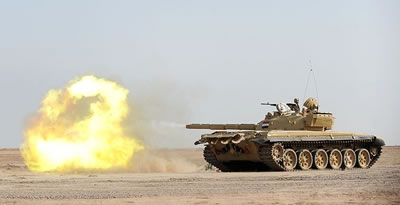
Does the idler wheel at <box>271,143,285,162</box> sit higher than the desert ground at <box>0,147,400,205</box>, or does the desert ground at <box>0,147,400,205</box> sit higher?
the idler wheel at <box>271,143,285,162</box>

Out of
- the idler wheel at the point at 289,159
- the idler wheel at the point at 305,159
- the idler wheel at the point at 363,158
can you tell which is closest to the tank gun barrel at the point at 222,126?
the idler wheel at the point at 305,159

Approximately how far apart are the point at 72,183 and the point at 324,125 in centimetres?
1669

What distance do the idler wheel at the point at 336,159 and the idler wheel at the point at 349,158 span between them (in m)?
0.29

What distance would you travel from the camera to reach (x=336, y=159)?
38375 mm

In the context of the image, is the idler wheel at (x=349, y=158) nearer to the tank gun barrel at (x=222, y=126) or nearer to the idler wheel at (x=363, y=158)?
the idler wheel at (x=363, y=158)

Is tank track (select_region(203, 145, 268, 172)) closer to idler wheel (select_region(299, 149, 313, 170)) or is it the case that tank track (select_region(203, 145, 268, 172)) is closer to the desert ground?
idler wheel (select_region(299, 149, 313, 170))

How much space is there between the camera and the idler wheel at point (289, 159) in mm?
35372

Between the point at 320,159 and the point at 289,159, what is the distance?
2.34 metres

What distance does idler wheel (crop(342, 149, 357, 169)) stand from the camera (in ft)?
127

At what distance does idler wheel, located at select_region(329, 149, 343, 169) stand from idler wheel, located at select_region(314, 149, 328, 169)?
0.50 m

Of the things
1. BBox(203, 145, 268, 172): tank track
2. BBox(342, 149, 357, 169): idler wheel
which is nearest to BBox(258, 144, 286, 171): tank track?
BBox(203, 145, 268, 172): tank track

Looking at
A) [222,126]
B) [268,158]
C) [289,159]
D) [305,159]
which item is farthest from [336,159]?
[222,126]

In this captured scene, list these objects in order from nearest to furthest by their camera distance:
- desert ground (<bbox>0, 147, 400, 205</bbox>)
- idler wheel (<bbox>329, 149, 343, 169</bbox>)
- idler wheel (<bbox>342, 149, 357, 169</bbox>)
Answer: desert ground (<bbox>0, 147, 400, 205</bbox>) → idler wheel (<bbox>329, 149, 343, 169</bbox>) → idler wheel (<bbox>342, 149, 357, 169</bbox>)

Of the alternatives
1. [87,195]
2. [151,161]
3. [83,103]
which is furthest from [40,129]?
[87,195]
